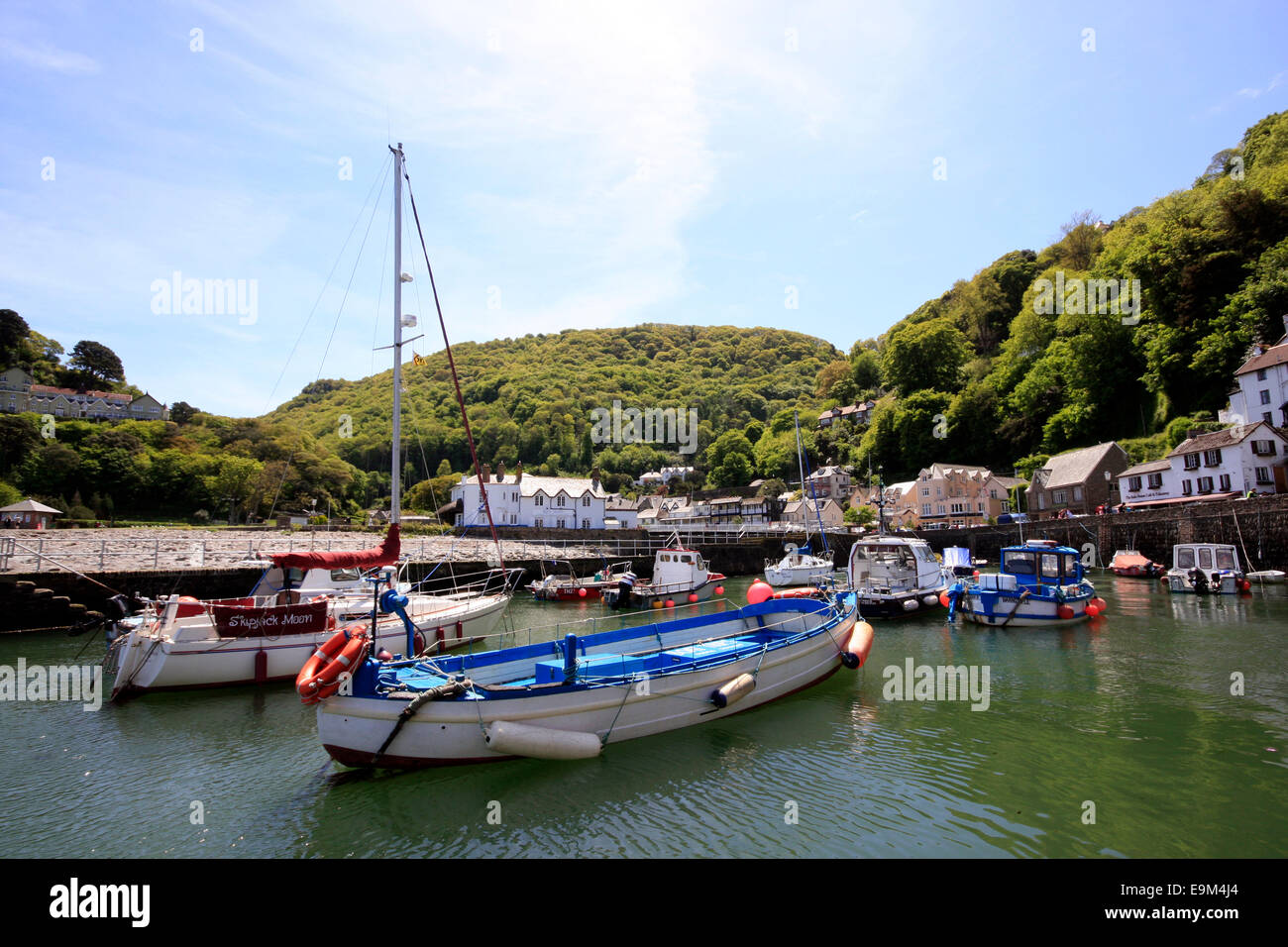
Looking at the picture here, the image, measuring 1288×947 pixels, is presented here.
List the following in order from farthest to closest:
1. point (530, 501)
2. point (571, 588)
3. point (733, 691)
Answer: point (530, 501) → point (571, 588) → point (733, 691)

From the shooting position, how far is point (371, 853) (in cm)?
779

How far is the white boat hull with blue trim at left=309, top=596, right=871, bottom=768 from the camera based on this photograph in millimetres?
9898

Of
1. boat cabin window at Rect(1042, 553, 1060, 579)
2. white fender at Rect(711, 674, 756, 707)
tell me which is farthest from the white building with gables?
white fender at Rect(711, 674, 756, 707)

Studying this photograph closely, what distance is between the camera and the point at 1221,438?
4034 centimetres

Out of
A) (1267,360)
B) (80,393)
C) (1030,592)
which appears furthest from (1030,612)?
(80,393)

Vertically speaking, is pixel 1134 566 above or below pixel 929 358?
below

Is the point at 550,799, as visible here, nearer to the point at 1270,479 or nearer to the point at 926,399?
the point at 1270,479

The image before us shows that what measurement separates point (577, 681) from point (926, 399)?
80.2 meters

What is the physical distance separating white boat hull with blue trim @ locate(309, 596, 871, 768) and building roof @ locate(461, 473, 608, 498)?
5178cm

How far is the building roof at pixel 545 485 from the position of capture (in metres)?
65.6

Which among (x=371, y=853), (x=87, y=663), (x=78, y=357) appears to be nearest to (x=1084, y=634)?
(x=371, y=853)

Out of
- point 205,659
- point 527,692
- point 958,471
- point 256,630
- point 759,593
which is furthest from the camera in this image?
point 958,471

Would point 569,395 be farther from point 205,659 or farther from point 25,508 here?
point 205,659

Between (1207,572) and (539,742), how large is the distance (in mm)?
36267
